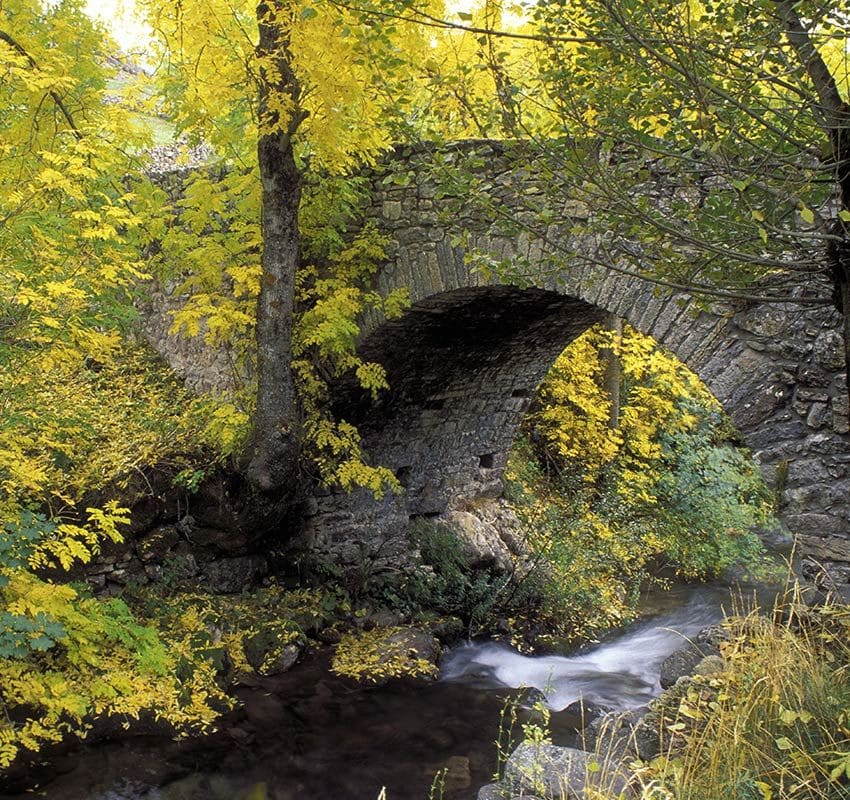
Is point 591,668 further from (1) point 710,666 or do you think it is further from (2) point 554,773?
(2) point 554,773

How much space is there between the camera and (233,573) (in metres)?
6.35

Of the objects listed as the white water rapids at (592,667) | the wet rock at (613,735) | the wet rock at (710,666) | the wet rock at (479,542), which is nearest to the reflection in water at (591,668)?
the white water rapids at (592,667)

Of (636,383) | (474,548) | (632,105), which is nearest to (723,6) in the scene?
(632,105)

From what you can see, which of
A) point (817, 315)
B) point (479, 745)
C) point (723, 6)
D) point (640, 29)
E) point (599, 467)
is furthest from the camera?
point (599, 467)

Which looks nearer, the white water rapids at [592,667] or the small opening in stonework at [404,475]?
the white water rapids at [592,667]

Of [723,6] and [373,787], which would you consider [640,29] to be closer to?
[723,6]

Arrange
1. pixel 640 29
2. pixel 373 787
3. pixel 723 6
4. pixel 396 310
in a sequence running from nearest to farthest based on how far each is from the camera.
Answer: pixel 640 29 < pixel 723 6 < pixel 373 787 < pixel 396 310

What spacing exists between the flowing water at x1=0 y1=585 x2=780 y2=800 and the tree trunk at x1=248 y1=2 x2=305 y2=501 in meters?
1.60

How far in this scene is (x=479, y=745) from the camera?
5250mm

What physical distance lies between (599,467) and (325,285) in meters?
4.97

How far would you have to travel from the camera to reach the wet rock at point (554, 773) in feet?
9.13

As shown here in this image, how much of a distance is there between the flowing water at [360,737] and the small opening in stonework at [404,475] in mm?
1801

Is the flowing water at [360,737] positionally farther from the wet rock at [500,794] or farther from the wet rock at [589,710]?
the wet rock at [500,794]

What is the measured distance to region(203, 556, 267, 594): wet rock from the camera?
616cm
